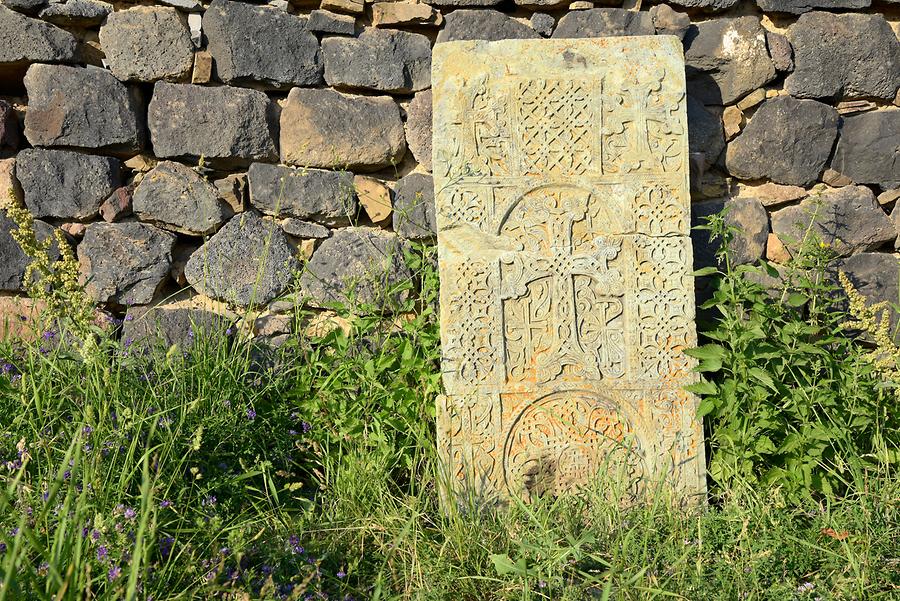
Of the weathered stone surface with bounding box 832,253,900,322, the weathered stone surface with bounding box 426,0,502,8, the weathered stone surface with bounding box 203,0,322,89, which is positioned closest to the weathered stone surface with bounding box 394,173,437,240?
the weathered stone surface with bounding box 203,0,322,89

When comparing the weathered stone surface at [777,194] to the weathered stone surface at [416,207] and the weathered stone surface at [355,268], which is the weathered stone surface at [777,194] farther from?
the weathered stone surface at [355,268]

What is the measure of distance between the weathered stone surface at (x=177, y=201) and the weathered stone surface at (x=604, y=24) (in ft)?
5.24

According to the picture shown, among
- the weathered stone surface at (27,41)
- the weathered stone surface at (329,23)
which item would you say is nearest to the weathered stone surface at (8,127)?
the weathered stone surface at (27,41)

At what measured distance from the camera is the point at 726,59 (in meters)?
3.36

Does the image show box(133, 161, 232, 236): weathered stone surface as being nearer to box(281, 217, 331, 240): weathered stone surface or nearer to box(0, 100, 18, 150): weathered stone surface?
box(281, 217, 331, 240): weathered stone surface

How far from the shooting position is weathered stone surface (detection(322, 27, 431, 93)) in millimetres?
3352

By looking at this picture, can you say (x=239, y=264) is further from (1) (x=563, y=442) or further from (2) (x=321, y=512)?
(1) (x=563, y=442)

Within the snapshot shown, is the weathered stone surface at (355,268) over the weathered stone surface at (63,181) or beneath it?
beneath

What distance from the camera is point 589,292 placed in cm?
295

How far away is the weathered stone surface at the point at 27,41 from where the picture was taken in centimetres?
319

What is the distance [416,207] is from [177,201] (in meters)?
0.97

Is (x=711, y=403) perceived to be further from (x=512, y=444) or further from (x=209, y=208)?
(x=209, y=208)

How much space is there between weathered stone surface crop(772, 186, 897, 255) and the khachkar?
69 cm

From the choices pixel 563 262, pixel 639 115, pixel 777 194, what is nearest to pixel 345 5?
pixel 639 115
